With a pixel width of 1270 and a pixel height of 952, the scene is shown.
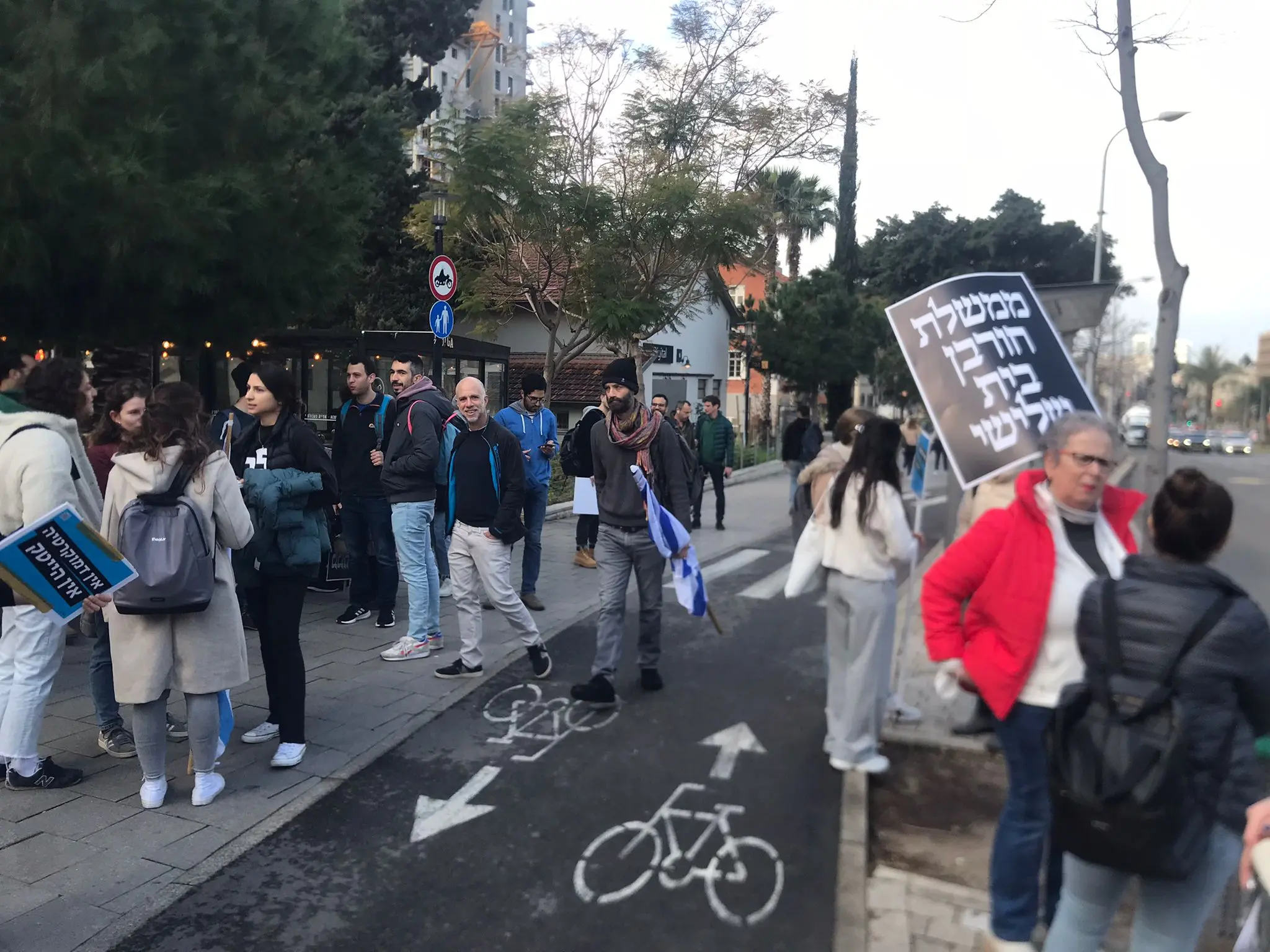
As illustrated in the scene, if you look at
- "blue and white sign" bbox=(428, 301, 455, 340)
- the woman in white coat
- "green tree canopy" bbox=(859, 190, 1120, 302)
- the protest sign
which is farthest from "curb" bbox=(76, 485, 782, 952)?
"green tree canopy" bbox=(859, 190, 1120, 302)

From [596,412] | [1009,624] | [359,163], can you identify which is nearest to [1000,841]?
[1009,624]

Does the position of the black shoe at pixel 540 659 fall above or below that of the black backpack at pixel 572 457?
below

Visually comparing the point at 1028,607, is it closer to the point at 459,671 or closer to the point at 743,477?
the point at 459,671

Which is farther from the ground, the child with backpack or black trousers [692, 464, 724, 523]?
the child with backpack

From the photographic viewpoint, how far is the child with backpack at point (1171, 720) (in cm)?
228

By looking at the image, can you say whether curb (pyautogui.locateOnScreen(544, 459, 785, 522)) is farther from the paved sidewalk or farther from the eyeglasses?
the eyeglasses

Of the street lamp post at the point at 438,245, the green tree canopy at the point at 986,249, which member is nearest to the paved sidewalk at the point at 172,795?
the street lamp post at the point at 438,245

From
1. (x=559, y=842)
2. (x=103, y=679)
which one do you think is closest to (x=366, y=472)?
(x=103, y=679)

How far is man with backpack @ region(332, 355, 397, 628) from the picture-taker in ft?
24.0

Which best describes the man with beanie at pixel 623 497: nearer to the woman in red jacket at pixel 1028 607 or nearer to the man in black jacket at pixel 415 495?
the man in black jacket at pixel 415 495

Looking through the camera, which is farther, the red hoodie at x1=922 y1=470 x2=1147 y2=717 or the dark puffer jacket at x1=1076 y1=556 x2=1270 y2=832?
the red hoodie at x1=922 y1=470 x2=1147 y2=717

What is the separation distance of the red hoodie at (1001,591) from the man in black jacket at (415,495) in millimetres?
4174

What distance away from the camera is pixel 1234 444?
63.0 m

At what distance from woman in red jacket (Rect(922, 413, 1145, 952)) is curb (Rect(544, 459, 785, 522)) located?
11107 millimetres
